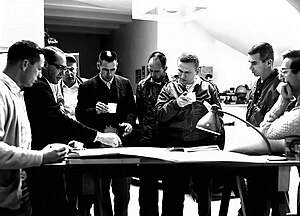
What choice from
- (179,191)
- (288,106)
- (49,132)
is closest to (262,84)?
(288,106)

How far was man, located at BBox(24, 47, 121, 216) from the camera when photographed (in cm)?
217

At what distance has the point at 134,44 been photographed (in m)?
9.93

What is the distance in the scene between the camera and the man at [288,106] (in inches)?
83.0

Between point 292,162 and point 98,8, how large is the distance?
7.71m

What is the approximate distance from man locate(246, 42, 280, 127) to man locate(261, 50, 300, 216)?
463mm

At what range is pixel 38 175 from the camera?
2.14 meters

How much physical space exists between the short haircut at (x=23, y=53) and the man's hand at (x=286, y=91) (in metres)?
1.35

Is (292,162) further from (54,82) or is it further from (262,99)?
(54,82)

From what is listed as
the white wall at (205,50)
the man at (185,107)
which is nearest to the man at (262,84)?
the man at (185,107)

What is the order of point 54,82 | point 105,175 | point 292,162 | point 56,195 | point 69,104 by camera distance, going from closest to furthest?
point 292,162 < point 105,175 < point 56,195 < point 54,82 < point 69,104

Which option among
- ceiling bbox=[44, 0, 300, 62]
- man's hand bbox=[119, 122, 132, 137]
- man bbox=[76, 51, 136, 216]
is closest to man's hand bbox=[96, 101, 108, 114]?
man bbox=[76, 51, 136, 216]

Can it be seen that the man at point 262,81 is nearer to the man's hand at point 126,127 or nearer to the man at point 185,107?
the man at point 185,107

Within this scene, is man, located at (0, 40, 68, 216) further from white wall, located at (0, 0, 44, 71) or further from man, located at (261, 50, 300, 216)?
white wall, located at (0, 0, 44, 71)

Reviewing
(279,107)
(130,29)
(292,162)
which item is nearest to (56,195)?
(292,162)
